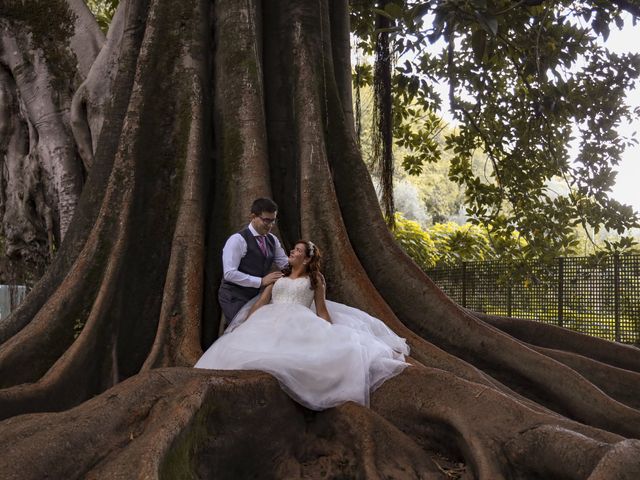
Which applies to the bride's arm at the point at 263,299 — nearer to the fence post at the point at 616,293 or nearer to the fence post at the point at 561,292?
the fence post at the point at 616,293

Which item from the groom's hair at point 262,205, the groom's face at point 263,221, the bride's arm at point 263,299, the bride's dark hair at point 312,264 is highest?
the groom's hair at point 262,205

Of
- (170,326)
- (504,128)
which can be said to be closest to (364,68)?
(504,128)

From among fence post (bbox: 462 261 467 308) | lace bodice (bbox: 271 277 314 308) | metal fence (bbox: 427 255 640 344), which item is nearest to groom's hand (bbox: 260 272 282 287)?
lace bodice (bbox: 271 277 314 308)

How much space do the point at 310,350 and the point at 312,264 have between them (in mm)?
824

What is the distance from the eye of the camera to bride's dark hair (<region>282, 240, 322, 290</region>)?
504cm

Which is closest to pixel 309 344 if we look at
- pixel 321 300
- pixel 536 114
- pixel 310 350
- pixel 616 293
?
pixel 310 350

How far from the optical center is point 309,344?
4512mm

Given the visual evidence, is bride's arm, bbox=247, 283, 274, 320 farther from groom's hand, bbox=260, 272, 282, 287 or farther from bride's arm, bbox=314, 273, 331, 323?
bride's arm, bbox=314, 273, 331, 323

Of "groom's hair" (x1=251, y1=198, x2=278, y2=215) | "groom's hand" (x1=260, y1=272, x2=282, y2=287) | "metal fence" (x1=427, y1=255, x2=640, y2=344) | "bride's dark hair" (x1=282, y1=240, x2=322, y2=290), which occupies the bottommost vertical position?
"metal fence" (x1=427, y1=255, x2=640, y2=344)

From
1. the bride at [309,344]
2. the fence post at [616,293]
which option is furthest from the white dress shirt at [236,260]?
the fence post at [616,293]

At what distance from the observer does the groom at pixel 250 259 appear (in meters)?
5.20

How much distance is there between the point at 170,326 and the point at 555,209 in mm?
6641

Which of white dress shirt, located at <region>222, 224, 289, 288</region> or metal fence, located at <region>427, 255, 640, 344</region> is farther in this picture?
metal fence, located at <region>427, 255, 640, 344</region>

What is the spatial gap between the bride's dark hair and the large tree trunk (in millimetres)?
418
